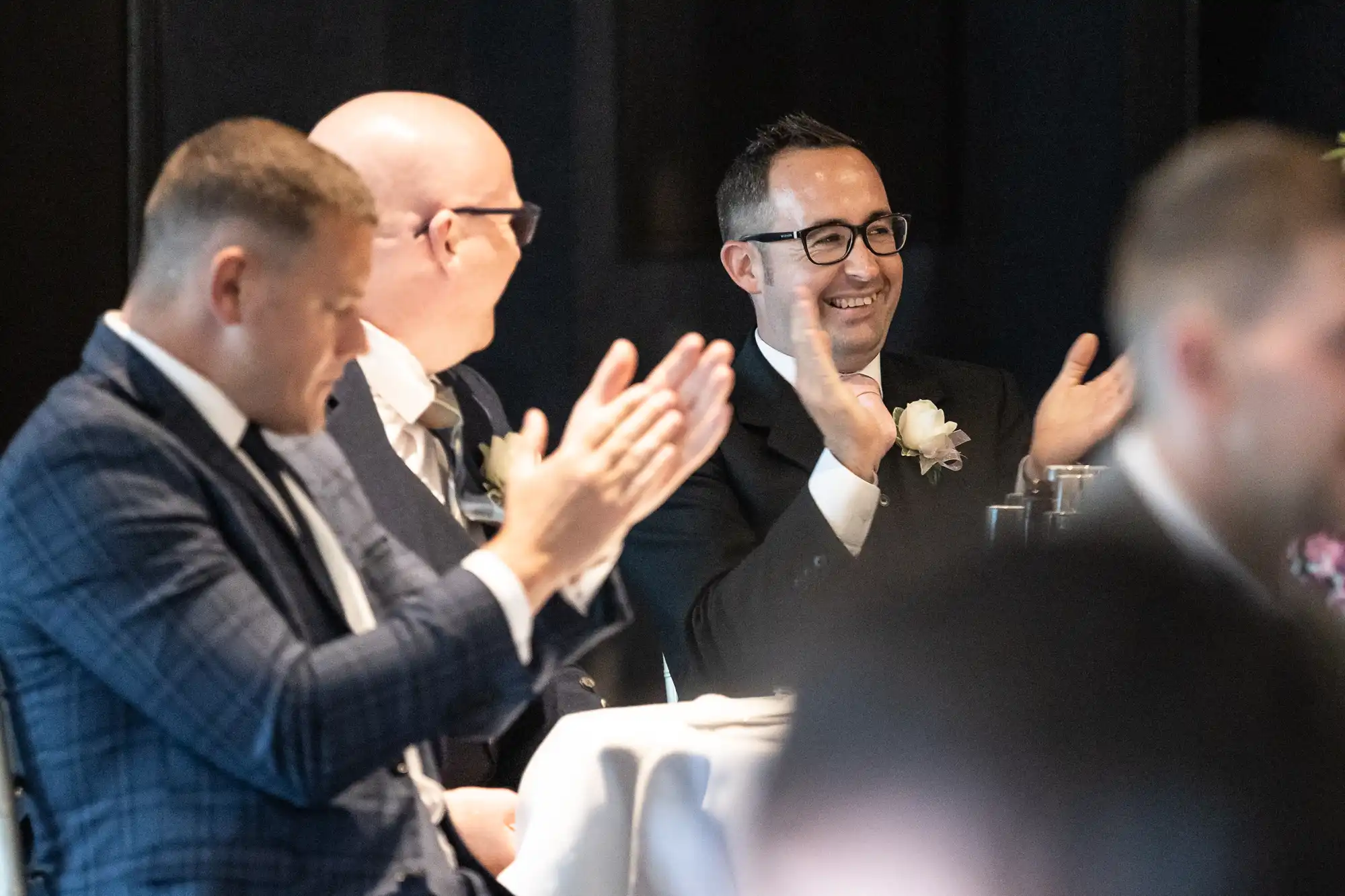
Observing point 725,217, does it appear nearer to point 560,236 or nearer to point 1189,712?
point 560,236

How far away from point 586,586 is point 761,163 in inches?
68.9

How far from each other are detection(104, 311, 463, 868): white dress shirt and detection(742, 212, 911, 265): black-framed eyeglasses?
5.46 feet

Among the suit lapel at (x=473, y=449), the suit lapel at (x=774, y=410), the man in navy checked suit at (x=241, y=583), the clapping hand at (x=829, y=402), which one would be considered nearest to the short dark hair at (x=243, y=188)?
the man in navy checked suit at (x=241, y=583)

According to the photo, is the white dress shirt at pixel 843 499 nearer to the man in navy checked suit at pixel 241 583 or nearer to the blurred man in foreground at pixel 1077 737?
the man in navy checked suit at pixel 241 583

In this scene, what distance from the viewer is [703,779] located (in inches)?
76.0

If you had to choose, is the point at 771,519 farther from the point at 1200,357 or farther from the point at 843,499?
the point at 1200,357

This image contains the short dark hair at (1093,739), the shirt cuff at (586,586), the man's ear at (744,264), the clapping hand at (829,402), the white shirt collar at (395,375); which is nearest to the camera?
the short dark hair at (1093,739)

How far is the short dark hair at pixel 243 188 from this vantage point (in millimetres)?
1506

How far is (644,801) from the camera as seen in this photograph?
1.93 metres

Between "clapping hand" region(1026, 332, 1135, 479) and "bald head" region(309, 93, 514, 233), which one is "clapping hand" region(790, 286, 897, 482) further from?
"bald head" region(309, 93, 514, 233)

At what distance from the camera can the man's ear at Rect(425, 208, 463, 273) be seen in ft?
7.68

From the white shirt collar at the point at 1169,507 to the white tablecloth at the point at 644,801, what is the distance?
30.6 inches

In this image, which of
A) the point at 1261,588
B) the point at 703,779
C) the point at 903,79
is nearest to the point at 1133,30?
the point at 903,79

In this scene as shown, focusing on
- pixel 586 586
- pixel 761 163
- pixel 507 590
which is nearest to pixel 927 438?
pixel 761 163
